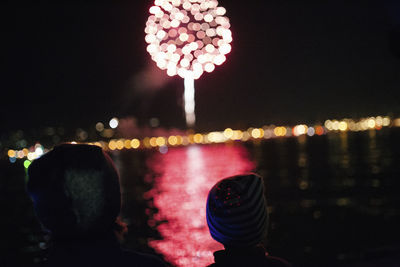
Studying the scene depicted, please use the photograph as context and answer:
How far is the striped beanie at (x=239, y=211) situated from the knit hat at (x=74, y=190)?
1.79 feet

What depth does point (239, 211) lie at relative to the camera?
2.35m

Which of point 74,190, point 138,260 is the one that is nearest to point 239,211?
point 138,260

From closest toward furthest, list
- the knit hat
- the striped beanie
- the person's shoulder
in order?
the knit hat → the person's shoulder → the striped beanie

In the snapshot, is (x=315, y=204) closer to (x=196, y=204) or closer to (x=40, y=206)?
(x=196, y=204)

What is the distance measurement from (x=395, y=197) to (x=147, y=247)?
1289 cm

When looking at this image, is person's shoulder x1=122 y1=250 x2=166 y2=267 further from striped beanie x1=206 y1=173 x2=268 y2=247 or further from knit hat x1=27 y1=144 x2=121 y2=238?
striped beanie x1=206 y1=173 x2=268 y2=247

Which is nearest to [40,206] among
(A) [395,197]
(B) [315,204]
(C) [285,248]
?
(C) [285,248]

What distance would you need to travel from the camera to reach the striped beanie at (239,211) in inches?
93.0

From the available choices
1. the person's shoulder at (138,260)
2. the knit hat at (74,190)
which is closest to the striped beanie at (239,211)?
the person's shoulder at (138,260)

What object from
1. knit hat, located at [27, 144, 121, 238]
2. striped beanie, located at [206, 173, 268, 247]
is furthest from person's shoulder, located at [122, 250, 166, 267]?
striped beanie, located at [206, 173, 268, 247]

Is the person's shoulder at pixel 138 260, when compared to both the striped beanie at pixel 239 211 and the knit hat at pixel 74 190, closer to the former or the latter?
the knit hat at pixel 74 190

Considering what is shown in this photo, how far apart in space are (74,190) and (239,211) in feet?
2.54

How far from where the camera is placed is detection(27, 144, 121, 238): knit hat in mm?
2064

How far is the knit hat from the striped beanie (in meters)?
0.55
